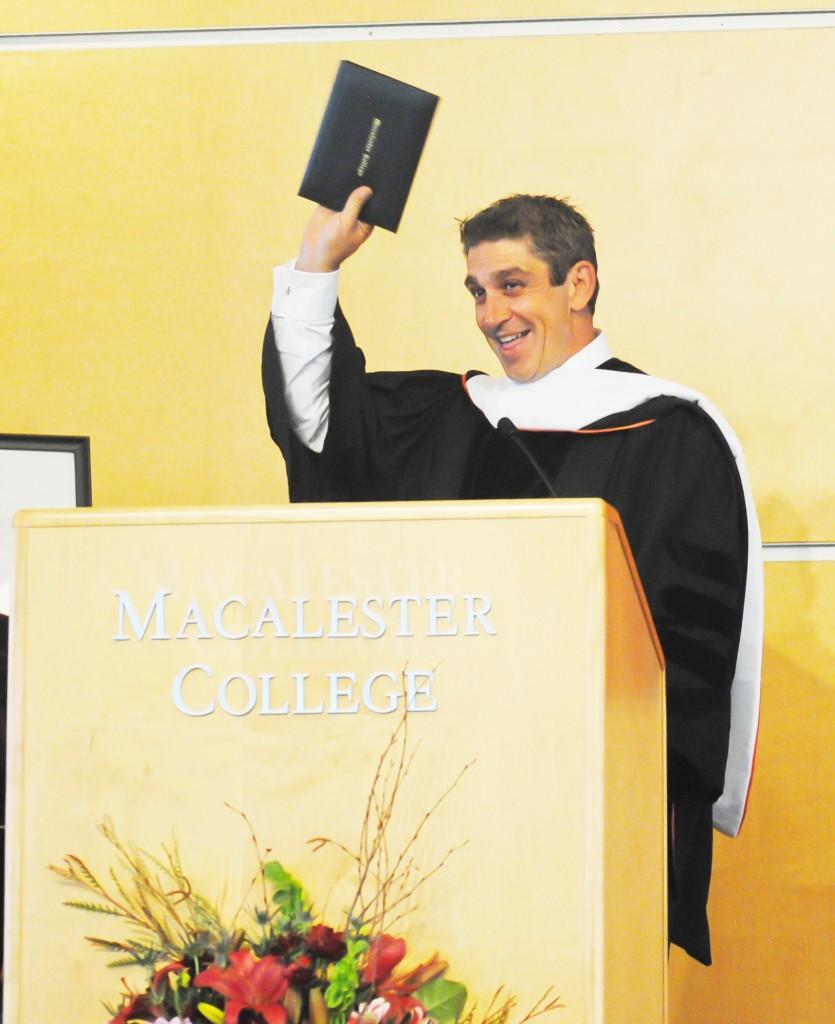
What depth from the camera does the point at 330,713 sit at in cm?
147

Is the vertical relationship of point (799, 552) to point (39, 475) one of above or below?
below

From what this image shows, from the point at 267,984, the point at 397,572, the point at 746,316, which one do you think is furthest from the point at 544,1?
the point at 267,984

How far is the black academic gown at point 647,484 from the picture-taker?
2.55 m

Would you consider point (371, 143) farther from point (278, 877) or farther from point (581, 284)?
point (278, 877)

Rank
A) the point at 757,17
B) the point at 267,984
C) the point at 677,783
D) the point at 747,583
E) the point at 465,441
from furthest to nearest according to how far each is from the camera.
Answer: the point at 757,17
the point at 465,441
the point at 747,583
the point at 677,783
the point at 267,984

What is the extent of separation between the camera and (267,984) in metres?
1.42

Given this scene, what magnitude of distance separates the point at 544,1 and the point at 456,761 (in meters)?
2.54

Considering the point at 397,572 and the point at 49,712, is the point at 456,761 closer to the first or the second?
the point at 397,572

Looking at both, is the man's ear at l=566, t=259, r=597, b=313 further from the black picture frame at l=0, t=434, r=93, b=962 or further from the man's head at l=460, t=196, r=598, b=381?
the black picture frame at l=0, t=434, r=93, b=962

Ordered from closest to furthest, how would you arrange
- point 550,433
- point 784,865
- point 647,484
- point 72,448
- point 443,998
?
point 443,998, point 647,484, point 550,433, point 784,865, point 72,448

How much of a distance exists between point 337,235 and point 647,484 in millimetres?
947

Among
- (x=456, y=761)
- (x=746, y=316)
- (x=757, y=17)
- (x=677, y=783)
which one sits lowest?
(x=677, y=783)

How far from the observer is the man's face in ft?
10.8

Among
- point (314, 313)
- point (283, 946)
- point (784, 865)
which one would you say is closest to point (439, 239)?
point (314, 313)
